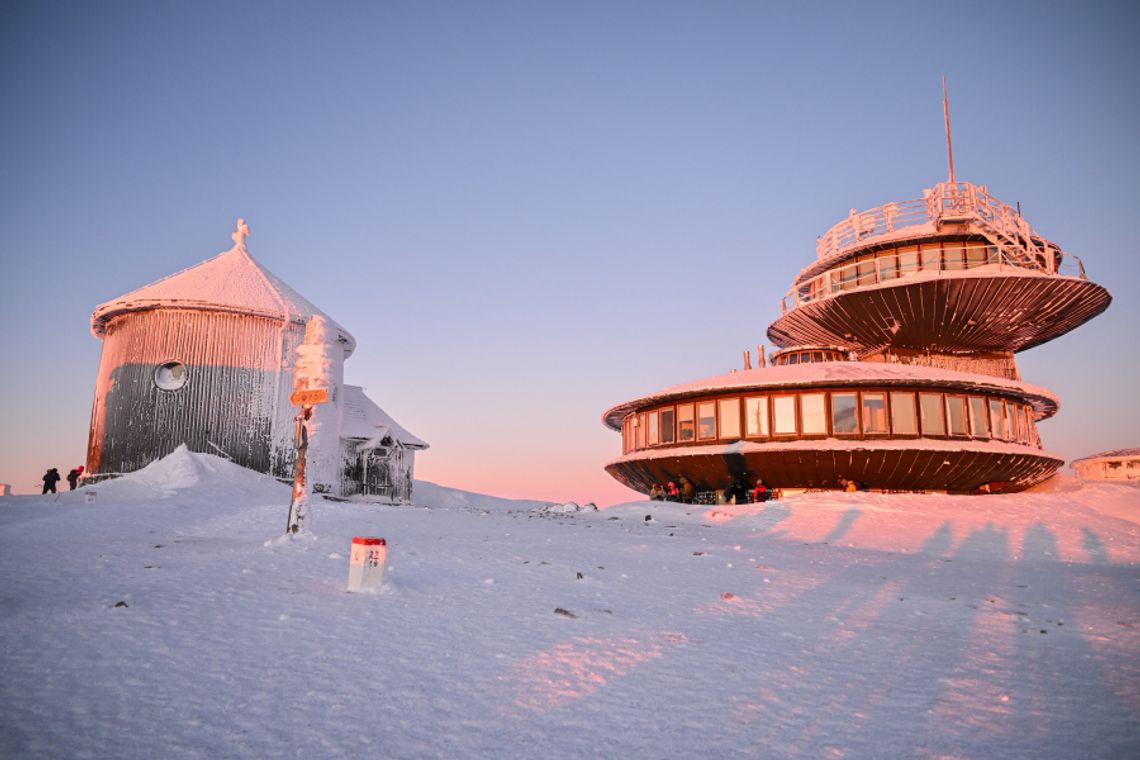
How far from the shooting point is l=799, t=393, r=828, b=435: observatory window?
2678 cm

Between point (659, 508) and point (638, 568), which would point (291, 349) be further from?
point (638, 568)

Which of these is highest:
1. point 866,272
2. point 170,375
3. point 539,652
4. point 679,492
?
point 866,272

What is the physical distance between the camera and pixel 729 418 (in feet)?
92.9

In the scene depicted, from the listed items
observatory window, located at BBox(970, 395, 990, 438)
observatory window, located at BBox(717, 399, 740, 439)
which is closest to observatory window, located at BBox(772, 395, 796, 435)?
observatory window, located at BBox(717, 399, 740, 439)

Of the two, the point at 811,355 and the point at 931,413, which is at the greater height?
the point at 811,355

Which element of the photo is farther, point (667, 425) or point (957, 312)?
point (957, 312)

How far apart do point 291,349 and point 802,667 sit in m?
31.4

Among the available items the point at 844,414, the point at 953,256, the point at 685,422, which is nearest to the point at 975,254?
the point at 953,256

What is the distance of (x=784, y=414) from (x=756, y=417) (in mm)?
1053

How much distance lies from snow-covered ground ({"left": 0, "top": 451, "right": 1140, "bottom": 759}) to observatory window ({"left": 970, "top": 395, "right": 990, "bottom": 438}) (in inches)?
528

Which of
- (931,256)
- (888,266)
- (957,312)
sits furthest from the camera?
(888,266)

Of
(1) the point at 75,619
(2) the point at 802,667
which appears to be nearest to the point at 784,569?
(2) the point at 802,667

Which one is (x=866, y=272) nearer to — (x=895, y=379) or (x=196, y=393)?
(x=895, y=379)

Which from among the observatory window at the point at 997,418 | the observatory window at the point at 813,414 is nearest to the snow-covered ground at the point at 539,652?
the observatory window at the point at 813,414
